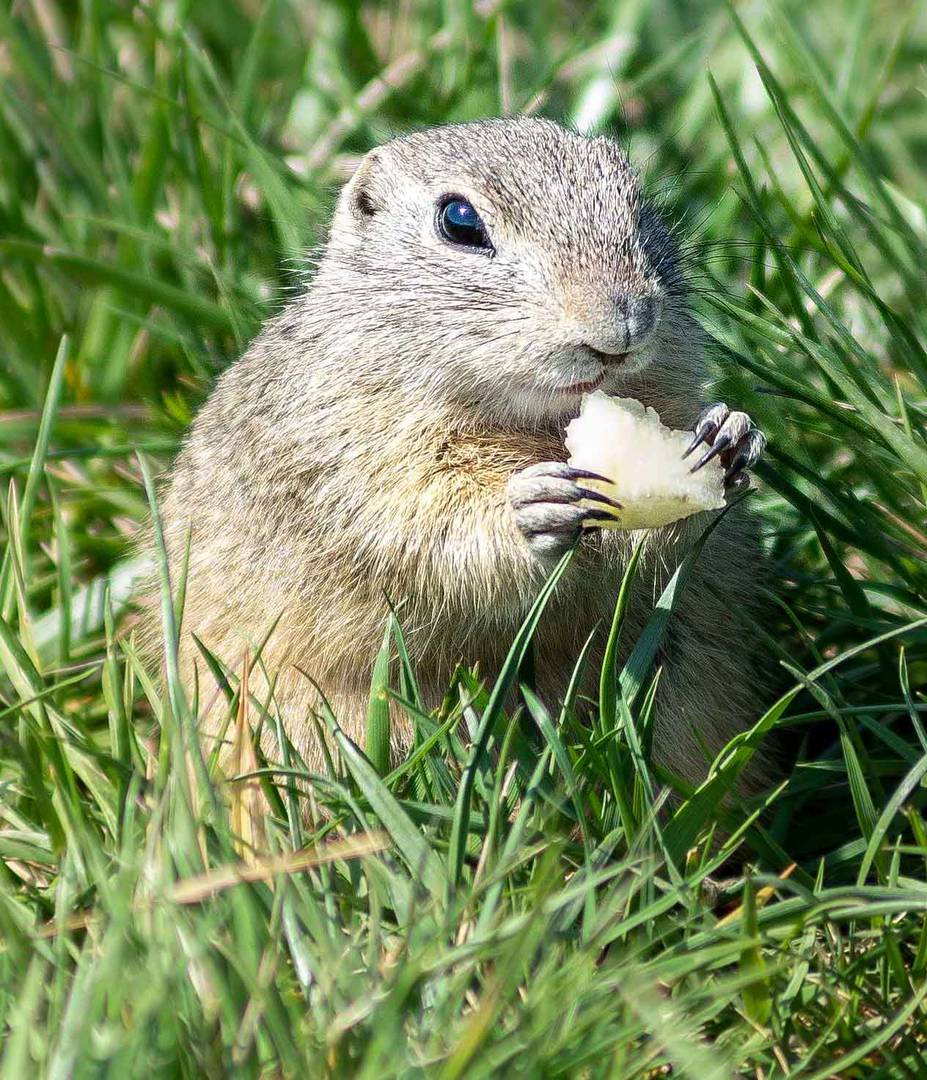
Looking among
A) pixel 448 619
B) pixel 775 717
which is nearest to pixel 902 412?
pixel 775 717

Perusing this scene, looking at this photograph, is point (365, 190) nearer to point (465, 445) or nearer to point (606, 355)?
point (465, 445)

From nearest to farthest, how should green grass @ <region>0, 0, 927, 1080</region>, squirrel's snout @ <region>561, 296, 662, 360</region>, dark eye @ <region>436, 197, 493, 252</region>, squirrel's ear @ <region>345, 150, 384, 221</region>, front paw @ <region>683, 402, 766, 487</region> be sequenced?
green grass @ <region>0, 0, 927, 1080</region> < squirrel's snout @ <region>561, 296, 662, 360</region> < front paw @ <region>683, 402, 766, 487</region> < dark eye @ <region>436, 197, 493, 252</region> < squirrel's ear @ <region>345, 150, 384, 221</region>

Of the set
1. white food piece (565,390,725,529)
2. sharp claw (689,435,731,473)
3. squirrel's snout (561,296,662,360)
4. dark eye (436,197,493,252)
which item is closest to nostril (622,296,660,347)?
squirrel's snout (561,296,662,360)

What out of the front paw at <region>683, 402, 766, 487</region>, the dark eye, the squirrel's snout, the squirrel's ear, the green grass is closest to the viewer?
the green grass

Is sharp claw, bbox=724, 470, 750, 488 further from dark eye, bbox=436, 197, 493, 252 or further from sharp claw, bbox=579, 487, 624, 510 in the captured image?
dark eye, bbox=436, 197, 493, 252

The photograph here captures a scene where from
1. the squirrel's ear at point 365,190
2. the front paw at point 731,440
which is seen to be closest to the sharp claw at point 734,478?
the front paw at point 731,440

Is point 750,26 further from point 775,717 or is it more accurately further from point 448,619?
point 775,717

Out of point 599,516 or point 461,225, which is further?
point 461,225

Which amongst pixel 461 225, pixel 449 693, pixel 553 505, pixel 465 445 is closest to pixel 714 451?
pixel 553 505
